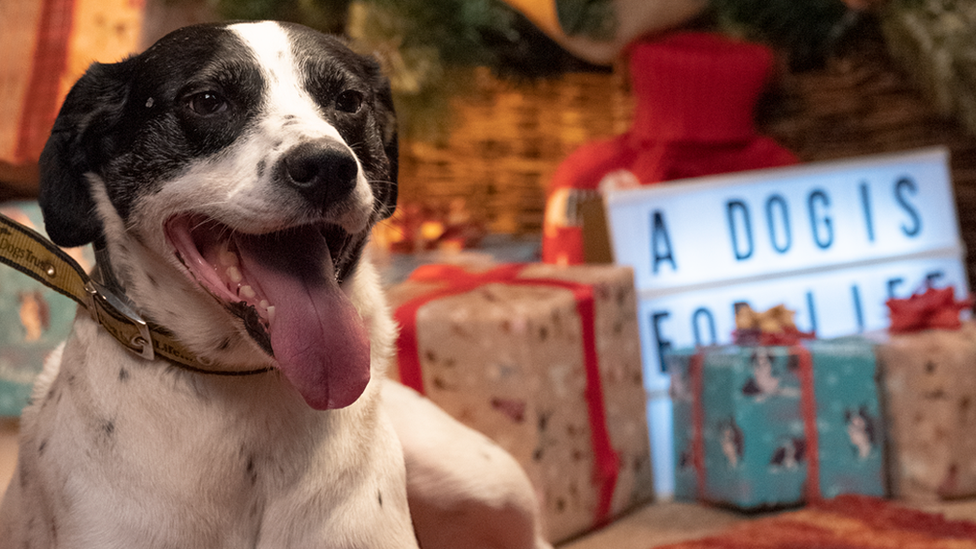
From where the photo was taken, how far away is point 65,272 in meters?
0.91

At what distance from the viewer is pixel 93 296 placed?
2.85ft

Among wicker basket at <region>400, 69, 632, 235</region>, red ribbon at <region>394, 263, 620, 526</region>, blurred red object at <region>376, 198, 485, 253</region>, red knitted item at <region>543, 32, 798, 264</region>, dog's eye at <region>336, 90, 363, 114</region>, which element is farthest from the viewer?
wicker basket at <region>400, 69, 632, 235</region>

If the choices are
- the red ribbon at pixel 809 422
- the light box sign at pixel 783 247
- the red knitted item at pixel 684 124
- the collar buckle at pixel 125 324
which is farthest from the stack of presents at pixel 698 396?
the collar buckle at pixel 125 324

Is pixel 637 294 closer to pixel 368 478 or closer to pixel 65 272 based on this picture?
pixel 368 478

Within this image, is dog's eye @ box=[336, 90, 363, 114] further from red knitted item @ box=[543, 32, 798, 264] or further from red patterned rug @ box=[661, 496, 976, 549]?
red knitted item @ box=[543, 32, 798, 264]

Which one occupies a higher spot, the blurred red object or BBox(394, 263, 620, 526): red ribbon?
the blurred red object

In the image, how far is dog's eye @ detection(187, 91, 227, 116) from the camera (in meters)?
0.88

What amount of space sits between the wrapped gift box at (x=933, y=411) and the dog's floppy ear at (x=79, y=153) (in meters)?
1.59

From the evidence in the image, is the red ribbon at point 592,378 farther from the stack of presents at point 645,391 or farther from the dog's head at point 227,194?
the dog's head at point 227,194

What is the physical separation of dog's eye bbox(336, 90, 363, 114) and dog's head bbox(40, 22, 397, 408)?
2 centimetres

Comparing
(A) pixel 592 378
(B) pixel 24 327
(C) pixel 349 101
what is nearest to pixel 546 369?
(A) pixel 592 378

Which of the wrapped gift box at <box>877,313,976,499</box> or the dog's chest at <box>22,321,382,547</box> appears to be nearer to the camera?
the dog's chest at <box>22,321,382,547</box>

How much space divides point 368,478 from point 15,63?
1531 millimetres

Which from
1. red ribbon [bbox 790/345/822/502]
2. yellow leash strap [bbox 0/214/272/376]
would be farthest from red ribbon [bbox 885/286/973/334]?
yellow leash strap [bbox 0/214/272/376]
